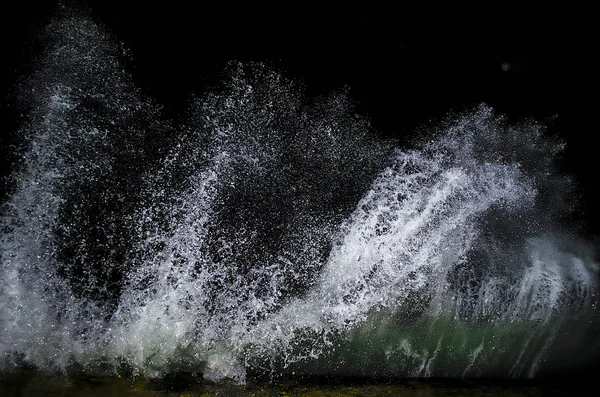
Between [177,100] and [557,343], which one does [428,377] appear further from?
[177,100]

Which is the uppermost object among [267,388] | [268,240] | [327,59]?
[327,59]

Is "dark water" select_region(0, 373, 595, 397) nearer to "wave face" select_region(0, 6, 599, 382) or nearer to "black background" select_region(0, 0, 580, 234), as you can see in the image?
"wave face" select_region(0, 6, 599, 382)

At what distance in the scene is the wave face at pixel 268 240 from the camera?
81.7 inches

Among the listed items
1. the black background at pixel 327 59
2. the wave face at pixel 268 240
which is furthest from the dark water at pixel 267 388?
the black background at pixel 327 59

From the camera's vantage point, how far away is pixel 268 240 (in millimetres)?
2930

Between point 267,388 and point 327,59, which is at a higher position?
point 327,59

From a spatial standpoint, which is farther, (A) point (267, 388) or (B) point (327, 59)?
(B) point (327, 59)

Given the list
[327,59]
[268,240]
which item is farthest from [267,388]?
[327,59]

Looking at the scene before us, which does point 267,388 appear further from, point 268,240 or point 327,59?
point 327,59

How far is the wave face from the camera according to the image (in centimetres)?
208

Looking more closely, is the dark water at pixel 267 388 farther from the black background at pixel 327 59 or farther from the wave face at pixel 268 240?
the black background at pixel 327 59

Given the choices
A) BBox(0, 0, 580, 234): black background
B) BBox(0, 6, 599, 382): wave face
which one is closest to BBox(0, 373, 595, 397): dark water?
BBox(0, 6, 599, 382): wave face

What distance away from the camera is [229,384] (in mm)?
1863

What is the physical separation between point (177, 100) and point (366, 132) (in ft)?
6.66
